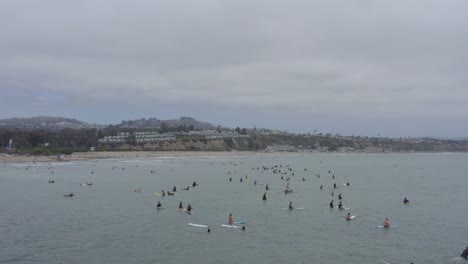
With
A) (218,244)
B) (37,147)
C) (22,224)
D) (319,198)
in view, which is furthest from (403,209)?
(37,147)

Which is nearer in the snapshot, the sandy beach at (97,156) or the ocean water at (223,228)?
the ocean water at (223,228)

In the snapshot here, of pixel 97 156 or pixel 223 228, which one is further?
pixel 97 156

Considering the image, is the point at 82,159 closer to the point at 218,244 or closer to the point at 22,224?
the point at 22,224

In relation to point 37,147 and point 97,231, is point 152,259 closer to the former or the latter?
point 97,231

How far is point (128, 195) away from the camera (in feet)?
205

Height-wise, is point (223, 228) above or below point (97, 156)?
below

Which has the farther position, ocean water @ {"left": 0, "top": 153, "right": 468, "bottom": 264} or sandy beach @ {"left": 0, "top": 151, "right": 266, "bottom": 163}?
sandy beach @ {"left": 0, "top": 151, "right": 266, "bottom": 163}

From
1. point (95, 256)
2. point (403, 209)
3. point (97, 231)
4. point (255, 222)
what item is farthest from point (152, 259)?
point (403, 209)

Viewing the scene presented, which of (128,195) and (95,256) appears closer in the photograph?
(95,256)

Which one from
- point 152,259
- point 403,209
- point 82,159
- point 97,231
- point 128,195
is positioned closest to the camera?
point 152,259

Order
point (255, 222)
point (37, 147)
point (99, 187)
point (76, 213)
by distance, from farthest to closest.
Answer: point (37, 147) → point (99, 187) → point (76, 213) → point (255, 222)

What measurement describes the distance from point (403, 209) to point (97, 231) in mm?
31448

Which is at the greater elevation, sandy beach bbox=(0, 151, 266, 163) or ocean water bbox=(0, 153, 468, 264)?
sandy beach bbox=(0, 151, 266, 163)

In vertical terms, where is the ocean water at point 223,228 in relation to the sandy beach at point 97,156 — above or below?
below
